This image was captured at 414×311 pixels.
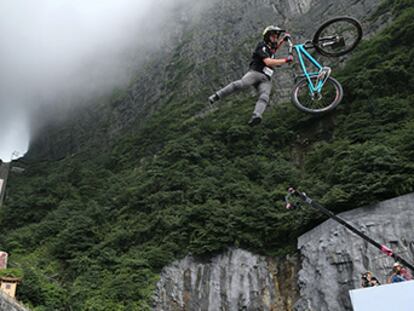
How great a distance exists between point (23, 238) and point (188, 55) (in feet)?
82.4

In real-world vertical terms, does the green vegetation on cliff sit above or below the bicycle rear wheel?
above

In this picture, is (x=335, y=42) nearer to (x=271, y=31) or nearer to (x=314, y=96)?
(x=314, y=96)

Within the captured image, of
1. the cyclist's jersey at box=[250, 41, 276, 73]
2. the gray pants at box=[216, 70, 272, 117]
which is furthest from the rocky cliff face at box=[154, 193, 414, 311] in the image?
the cyclist's jersey at box=[250, 41, 276, 73]

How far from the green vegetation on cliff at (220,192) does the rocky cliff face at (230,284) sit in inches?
22.8

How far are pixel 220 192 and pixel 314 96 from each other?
50.9 ft

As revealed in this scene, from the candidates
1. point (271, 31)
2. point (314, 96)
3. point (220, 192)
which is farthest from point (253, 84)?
point (220, 192)

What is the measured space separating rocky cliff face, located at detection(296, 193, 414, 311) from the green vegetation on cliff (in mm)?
783

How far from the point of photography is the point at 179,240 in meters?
20.2

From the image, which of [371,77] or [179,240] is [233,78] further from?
[179,240]

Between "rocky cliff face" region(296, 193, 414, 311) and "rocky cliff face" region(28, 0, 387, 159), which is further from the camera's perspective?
"rocky cliff face" region(28, 0, 387, 159)

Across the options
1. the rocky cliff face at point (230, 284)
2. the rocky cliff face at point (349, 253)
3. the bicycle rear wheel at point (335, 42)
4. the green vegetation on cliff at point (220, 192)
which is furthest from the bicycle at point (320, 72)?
the rocky cliff face at point (230, 284)

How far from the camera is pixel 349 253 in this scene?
604 inches

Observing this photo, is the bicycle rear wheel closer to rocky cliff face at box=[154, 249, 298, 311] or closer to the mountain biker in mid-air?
the mountain biker in mid-air

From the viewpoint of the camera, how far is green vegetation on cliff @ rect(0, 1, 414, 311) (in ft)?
59.0
